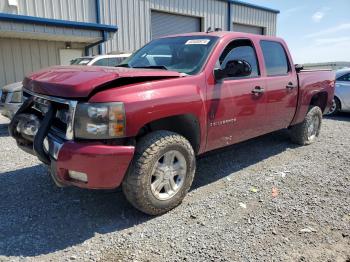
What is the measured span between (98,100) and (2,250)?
4.89 feet

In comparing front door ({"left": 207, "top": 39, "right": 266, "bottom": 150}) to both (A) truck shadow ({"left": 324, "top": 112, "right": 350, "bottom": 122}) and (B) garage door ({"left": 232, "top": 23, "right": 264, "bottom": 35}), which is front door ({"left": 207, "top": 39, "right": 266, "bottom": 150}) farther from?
(B) garage door ({"left": 232, "top": 23, "right": 264, "bottom": 35})

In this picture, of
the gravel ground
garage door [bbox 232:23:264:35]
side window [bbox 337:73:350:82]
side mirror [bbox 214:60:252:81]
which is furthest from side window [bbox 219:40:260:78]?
garage door [bbox 232:23:264:35]

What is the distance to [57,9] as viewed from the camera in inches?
496

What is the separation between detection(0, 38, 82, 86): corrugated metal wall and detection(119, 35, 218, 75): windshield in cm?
920

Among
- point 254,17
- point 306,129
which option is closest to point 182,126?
point 306,129

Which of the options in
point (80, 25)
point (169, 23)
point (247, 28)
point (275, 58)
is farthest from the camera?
point (247, 28)

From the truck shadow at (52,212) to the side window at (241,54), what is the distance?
148 cm

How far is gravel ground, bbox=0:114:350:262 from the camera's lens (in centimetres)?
273

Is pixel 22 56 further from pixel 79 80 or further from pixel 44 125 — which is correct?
pixel 79 80

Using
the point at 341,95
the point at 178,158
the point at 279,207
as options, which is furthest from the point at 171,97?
the point at 341,95

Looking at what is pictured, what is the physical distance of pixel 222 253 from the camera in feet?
8.82

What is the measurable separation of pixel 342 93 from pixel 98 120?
28.9 feet

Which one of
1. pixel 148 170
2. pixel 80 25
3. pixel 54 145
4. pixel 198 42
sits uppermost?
pixel 80 25

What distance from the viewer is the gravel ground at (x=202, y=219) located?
273 cm
